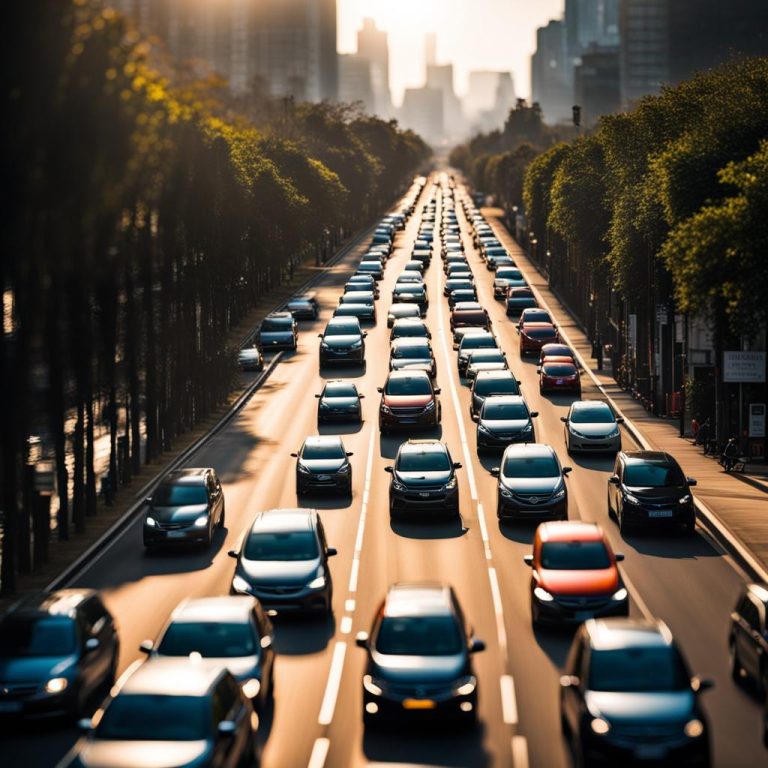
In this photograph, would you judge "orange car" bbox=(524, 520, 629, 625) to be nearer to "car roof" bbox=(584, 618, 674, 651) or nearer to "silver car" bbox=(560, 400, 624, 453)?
"car roof" bbox=(584, 618, 674, 651)

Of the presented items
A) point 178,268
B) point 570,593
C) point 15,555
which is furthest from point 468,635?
point 178,268

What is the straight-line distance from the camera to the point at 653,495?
3681 centimetres

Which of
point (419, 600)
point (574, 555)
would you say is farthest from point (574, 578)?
point (419, 600)

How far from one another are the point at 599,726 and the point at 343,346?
5161 cm

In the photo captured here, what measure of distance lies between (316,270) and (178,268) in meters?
74.0

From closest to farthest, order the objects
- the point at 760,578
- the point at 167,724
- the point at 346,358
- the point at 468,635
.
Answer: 1. the point at 167,724
2. the point at 468,635
3. the point at 760,578
4. the point at 346,358

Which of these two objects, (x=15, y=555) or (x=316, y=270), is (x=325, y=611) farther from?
(x=316, y=270)

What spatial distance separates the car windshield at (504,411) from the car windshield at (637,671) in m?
28.9

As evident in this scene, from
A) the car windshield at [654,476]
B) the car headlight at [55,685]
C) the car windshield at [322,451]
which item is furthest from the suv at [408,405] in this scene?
the car headlight at [55,685]

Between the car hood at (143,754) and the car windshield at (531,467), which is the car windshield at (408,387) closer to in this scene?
the car windshield at (531,467)

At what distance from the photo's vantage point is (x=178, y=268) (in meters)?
53.0

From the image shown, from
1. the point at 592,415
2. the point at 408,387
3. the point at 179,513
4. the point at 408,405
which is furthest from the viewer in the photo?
the point at 408,387

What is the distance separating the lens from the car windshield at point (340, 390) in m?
56.0

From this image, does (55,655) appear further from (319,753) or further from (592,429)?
(592,429)
